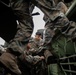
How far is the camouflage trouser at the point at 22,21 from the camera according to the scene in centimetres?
271

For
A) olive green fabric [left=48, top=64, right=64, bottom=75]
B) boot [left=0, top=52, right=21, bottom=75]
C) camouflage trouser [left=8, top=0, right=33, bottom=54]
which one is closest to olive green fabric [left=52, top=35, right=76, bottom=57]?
olive green fabric [left=48, top=64, right=64, bottom=75]

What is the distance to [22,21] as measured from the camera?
2812mm

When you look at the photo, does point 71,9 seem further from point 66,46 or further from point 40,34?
point 40,34

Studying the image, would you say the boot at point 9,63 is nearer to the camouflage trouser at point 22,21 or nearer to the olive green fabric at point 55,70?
the camouflage trouser at point 22,21

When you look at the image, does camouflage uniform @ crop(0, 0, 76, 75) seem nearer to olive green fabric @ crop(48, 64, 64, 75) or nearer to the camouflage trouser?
the camouflage trouser

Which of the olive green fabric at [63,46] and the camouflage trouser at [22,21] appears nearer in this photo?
the camouflage trouser at [22,21]

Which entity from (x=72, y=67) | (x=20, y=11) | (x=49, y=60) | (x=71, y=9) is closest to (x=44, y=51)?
(x=49, y=60)

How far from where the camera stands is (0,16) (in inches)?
88.9

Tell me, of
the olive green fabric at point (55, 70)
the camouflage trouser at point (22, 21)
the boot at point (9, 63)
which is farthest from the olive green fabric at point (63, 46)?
the boot at point (9, 63)

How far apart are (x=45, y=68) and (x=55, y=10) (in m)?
1.52

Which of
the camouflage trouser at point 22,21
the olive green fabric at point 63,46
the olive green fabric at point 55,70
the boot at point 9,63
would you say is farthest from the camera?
the olive green fabric at point 55,70

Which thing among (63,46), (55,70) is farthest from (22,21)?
(55,70)

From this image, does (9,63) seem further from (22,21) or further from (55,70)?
(55,70)

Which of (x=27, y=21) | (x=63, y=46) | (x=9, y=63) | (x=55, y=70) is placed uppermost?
(x=27, y=21)
